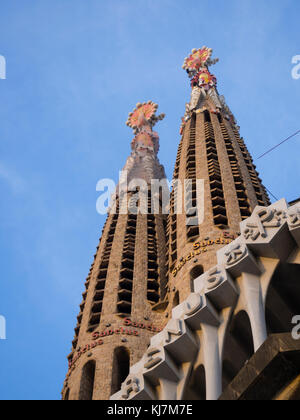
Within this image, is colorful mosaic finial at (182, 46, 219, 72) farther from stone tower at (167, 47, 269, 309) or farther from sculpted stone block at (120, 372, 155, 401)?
sculpted stone block at (120, 372, 155, 401)

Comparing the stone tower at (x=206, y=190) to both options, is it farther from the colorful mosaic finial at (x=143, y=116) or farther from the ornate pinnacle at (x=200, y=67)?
the colorful mosaic finial at (x=143, y=116)

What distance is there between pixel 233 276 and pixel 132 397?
4.70 m

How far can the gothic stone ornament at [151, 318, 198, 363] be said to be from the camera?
2625 cm

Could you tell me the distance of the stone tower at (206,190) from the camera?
42.8 metres

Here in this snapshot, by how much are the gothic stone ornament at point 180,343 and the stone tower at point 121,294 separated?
35.9ft

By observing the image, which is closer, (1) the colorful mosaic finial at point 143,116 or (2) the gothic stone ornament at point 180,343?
(2) the gothic stone ornament at point 180,343

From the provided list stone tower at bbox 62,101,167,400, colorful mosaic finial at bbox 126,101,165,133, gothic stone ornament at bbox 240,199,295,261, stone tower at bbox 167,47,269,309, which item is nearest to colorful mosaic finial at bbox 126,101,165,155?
colorful mosaic finial at bbox 126,101,165,133

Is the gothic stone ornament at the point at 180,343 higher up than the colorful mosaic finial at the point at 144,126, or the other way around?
the colorful mosaic finial at the point at 144,126

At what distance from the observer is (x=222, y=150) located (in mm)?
55906

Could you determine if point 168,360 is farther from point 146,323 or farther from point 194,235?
point 194,235

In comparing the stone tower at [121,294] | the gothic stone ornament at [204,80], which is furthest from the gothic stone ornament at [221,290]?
the gothic stone ornament at [204,80]

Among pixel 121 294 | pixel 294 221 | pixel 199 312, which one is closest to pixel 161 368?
pixel 199 312

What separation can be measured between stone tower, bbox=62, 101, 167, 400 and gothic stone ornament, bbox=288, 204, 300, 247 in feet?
46.8

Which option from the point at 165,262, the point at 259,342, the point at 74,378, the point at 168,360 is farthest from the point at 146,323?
the point at 259,342
